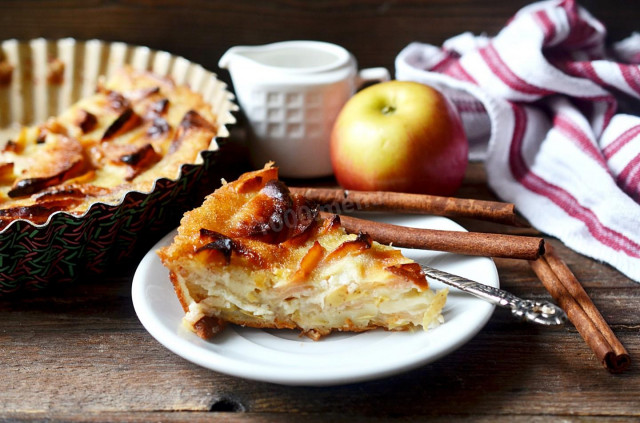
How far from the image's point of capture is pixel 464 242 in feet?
5.25

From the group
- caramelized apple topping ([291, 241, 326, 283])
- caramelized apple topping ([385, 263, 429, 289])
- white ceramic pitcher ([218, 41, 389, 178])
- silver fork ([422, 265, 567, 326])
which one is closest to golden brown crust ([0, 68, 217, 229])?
white ceramic pitcher ([218, 41, 389, 178])

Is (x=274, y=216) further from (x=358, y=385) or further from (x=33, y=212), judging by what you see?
(x=33, y=212)

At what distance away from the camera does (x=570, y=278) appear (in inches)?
63.1

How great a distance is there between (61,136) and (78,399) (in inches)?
40.8

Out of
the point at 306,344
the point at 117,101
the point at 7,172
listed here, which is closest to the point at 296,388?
the point at 306,344

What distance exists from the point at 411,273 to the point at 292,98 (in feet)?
3.18

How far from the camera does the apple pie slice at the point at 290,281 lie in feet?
4.53

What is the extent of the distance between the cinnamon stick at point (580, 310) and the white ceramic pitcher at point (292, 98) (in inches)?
33.6

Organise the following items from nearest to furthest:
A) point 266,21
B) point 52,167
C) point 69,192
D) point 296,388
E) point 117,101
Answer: point 296,388 → point 69,192 → point 52,167 → point 117,101 → point 266,21

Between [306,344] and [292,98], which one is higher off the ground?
[292,98]

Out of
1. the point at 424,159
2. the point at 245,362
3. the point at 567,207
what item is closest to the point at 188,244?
the point at 245,362

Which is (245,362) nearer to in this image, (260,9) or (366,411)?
(366,411)

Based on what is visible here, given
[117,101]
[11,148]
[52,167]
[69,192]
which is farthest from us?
[117,101]

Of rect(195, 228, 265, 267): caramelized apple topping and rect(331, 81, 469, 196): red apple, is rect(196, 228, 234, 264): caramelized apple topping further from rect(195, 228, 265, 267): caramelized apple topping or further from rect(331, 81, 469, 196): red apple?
rect(331, 81, 469, 196): red apple
